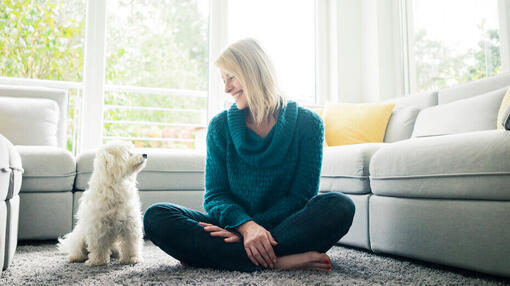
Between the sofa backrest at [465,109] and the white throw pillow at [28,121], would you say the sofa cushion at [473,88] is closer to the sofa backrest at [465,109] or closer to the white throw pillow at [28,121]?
the sofa backrest at [465,109]

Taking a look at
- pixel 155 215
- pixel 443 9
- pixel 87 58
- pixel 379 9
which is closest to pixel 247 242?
pixel 155 215

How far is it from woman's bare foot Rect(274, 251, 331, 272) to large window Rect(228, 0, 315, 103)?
112 inches

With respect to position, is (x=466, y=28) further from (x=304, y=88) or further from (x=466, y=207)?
(x=466, y=207)

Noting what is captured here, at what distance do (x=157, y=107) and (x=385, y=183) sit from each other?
281 cm

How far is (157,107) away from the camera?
3986 millimetres

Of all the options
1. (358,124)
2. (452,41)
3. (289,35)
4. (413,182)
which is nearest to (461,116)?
(358,124)

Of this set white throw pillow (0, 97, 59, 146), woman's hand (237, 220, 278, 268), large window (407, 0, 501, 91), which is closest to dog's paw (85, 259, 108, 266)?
woman's hand (237, 220, 278, 268)

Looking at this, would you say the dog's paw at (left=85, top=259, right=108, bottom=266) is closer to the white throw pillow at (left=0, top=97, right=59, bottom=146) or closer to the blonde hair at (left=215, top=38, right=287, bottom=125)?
the blonde hair at (left=215, top=38, right=287, bottom=125)

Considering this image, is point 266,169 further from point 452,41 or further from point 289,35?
point 289,35

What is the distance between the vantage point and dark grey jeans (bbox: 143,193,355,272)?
1.31 meters

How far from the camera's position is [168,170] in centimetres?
234

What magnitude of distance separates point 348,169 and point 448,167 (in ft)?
1.84

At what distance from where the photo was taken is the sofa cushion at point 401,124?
2.65 metres

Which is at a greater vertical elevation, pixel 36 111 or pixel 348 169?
pixel 36 111
